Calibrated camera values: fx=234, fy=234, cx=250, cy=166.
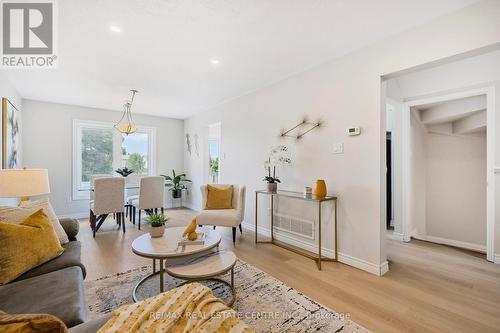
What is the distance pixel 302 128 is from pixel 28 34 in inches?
125

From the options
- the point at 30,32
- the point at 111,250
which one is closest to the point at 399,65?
the point at 30,32

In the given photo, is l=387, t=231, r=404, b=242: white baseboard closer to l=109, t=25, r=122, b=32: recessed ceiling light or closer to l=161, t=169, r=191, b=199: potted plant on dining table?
l=109, t=25, r=122, b=32: recessed ceiling light

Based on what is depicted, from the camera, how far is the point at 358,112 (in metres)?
2.66

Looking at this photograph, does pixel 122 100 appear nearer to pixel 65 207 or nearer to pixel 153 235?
pixel 65 207

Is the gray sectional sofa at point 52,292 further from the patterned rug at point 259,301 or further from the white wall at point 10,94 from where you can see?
the white wall at point 10,94

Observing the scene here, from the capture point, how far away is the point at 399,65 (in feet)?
7.64

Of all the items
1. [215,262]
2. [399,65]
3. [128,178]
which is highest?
[399,65]

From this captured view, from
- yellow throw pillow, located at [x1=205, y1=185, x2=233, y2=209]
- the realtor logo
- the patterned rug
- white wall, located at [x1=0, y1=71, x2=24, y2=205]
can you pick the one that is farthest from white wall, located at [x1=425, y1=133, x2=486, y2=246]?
white wall, located at [x1=0, y1=71, x2=24, y2=205]

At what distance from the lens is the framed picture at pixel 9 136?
3123 millimetres

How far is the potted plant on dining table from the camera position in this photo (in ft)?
20.0

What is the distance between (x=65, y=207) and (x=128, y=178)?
4.50ft

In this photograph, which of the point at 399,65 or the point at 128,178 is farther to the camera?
the point at 128,178

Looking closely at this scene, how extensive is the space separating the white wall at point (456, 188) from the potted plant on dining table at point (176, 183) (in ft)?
17.2

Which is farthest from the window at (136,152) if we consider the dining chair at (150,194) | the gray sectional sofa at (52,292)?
the gray sectional sofa at (52,292)
